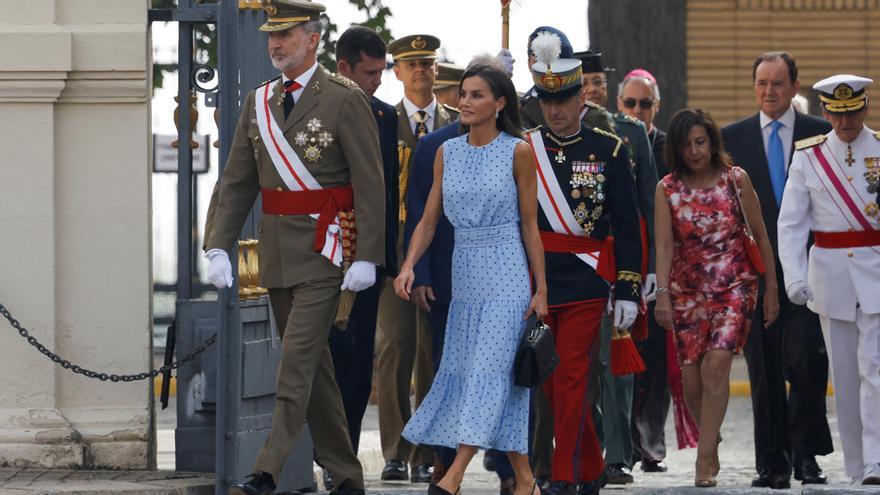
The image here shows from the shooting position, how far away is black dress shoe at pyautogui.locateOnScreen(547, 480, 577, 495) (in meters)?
9.81

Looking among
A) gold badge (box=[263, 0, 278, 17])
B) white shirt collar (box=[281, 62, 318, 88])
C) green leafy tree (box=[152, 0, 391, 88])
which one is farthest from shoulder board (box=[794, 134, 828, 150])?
green leafy tree (box=[152, 0, 391, 88])

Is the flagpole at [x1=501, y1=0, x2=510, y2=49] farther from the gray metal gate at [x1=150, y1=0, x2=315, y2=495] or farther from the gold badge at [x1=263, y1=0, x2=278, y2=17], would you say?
the gold badge at [x1=263, y1=0, x2=278, y2=17]

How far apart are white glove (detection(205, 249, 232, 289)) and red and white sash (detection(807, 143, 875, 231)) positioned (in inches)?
115

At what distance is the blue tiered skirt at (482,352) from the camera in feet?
31.1

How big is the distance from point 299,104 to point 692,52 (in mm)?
15882

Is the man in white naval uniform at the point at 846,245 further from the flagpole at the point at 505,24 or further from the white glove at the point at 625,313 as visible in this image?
the flagpole at the point at 505,24

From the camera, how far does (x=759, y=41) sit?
25.3 meters

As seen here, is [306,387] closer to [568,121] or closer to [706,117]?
[568,121]

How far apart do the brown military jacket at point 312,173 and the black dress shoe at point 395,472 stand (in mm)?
1987

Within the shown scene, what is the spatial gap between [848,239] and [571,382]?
1917mm

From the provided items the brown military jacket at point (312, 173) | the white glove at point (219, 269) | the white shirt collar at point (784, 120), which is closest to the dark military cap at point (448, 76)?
the white shirt collar at point (784, 120)

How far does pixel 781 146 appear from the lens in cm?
1156

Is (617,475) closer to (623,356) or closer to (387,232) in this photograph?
(623,356)

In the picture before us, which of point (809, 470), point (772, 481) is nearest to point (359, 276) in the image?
point (772, 481)
